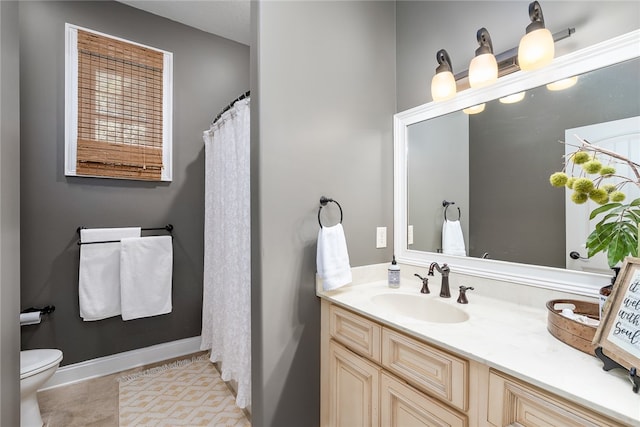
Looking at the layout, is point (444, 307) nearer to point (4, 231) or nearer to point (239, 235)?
point (239, 235)

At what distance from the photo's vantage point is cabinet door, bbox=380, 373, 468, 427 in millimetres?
914

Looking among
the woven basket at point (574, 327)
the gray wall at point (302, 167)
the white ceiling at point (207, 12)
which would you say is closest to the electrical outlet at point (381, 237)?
the gray wall at point (302, 167)

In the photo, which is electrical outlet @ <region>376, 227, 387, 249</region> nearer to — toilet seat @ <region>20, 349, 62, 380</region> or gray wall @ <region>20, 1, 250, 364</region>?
gray wall @ <region>20, 1, 250, 364</region>

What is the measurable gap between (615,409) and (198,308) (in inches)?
108

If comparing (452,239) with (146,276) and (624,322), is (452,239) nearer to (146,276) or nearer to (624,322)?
(624,322)

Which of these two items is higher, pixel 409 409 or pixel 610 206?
pixel 610 206

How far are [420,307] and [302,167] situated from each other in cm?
91

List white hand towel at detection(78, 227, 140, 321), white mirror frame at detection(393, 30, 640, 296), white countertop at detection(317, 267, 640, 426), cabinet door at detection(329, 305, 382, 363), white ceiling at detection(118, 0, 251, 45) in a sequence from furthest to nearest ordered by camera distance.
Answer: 1. white ceiling at detection(118, 0, 251, 45)
2. white hand towel at detection(78, 227, 140, 321)
3. cabinet door at detection(329, 305, 382, 363)
4. white mirror frame at detection(393, 30, 640, 296)
5. white countertop at detection(317, 267, 640, 426)

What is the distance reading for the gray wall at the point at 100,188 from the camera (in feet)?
6.50

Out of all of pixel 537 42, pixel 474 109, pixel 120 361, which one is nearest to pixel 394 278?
pixel 474 109

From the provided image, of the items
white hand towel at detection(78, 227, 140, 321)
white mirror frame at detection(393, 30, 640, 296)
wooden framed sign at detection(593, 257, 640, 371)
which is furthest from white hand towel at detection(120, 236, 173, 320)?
wooden framed sign at detection(593, 257, 640, 371)

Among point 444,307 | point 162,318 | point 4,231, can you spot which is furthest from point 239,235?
point 162,318

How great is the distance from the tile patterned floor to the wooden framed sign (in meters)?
2.35

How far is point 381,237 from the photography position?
5.77ft
